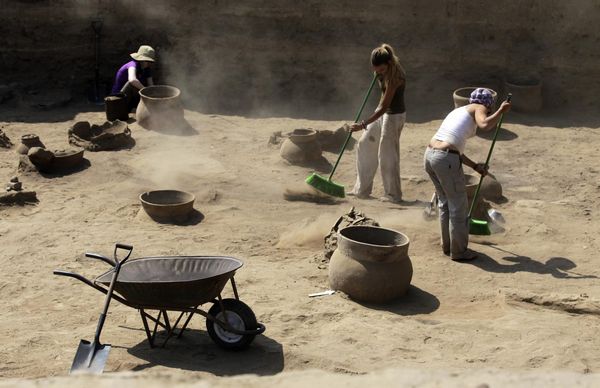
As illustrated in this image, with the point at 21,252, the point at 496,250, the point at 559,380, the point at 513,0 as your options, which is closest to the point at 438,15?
the point at 513,0

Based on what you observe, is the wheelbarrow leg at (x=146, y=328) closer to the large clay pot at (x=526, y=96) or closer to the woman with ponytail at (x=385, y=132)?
the woman with ponytail at (x=385, y=132)

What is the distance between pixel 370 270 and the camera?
830 cm

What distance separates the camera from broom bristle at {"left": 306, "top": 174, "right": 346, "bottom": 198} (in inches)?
446

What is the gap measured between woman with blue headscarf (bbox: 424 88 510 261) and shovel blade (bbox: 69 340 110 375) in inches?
160

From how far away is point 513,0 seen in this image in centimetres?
1631

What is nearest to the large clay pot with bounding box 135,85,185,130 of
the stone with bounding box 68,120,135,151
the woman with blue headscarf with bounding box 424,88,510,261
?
the stone with bounding box 68,120,135,151

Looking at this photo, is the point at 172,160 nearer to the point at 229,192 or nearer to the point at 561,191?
the point at 229,192

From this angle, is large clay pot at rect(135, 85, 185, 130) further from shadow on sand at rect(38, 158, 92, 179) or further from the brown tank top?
the brown tank top

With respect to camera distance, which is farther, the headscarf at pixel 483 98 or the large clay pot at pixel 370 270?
the headscarf at pixel 483 98

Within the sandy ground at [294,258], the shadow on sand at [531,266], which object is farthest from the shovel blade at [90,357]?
the shadow on sand at [531,266]

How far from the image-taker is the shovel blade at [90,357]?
21.6 feet

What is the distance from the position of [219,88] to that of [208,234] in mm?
6774

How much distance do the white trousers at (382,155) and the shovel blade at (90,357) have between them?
5.53 meters

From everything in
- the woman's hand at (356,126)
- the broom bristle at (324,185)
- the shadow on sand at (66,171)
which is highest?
the woman's hand at (356,126)
